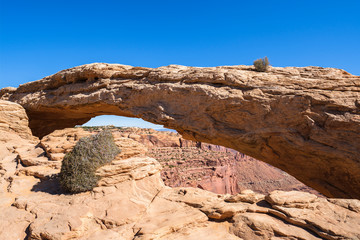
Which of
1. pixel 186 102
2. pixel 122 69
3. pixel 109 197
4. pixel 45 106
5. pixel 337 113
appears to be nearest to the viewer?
pixel 109 197

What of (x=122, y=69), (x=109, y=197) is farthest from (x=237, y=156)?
(x=109, y=197)

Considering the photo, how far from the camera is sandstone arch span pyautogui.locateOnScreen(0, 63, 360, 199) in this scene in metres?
8.84

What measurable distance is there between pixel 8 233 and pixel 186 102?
8827 mm

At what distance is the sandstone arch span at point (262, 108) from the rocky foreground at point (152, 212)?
3106 mm

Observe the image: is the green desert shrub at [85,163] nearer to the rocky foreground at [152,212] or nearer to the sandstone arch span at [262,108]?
the rocky foreground at [152,212]

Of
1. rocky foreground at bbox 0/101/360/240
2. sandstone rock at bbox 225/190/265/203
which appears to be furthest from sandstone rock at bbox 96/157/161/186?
sandstone rock at bbox 225/190/265/203

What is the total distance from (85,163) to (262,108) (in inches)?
321

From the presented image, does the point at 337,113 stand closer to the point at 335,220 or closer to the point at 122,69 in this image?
the point at 335,220

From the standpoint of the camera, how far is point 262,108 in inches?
398

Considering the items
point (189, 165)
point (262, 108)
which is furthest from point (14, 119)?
point (189, 165)

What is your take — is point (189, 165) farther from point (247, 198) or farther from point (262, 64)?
point (247, 198)

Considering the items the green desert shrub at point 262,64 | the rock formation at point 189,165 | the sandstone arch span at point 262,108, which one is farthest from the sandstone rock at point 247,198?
the rock formation at point 189,165

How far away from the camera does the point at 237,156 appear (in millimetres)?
72938

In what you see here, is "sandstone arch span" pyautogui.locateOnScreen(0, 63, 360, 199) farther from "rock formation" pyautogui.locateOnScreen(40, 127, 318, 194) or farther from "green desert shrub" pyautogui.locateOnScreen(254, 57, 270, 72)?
"rock formation" pyautogui.locateOnScreen(40, 127, 318, 194)
